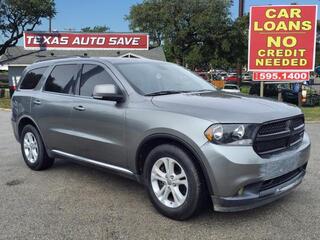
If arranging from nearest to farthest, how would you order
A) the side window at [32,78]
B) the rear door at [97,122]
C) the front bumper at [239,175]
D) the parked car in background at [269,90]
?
the front bumper at [239,175] < the rear door at [97,122] < the side window at [32,78] < the parked car in background at [269,90]

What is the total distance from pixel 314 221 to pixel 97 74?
10.1 ft

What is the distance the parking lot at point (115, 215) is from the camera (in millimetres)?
4137

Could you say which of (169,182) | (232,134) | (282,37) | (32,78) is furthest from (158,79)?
(282,37)

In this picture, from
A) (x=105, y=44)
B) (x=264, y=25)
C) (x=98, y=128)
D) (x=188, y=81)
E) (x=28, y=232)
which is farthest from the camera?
(x=105, y=44)

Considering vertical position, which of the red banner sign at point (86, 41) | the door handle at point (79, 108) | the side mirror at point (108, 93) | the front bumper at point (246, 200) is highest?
the red banner sign at point (86, 41)

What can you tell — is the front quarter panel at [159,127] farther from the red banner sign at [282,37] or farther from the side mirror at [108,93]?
the red banner sign at [282,37]

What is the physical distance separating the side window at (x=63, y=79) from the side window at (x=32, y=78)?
353 millimetres

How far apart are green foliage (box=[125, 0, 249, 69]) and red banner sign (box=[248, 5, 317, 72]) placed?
81.1 ft

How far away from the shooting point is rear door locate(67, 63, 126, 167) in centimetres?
491

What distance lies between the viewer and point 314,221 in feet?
14.5

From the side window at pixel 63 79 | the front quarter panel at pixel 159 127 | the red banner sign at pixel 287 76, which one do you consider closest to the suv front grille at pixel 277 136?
the front quarter panel at pixel 159 127

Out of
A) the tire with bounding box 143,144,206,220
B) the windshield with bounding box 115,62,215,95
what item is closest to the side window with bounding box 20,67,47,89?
the windshield with bounding box 115,62,215,95

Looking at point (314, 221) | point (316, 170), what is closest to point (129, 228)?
point (314, 221)

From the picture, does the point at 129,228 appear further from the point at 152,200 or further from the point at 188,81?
the point at 188,81
